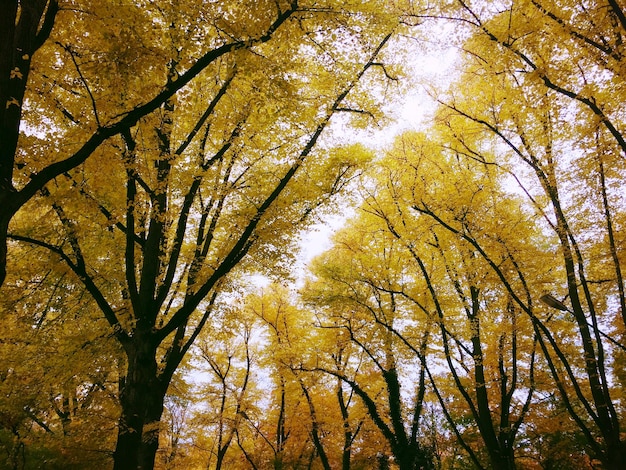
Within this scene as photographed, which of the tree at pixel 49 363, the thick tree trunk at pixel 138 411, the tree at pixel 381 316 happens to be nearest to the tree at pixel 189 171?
the thick tree trunk at pixel 138 411

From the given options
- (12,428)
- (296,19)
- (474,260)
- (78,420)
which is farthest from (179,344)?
(474,260)

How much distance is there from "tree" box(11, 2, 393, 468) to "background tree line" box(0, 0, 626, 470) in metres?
0.05

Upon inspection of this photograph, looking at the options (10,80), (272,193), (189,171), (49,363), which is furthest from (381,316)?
(10,80)

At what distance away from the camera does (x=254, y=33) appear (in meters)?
4.80

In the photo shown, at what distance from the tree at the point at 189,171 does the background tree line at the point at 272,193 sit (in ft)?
0.16

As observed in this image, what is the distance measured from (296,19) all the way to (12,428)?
32.9 ft

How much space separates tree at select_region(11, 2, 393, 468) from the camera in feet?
15.8

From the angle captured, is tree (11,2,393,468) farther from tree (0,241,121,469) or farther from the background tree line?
tree (0,241,121,469)

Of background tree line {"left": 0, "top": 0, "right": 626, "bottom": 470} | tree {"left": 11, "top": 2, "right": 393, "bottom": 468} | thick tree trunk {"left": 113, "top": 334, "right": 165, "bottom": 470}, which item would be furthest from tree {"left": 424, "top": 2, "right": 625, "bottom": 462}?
thick tree trunk {"left": 113, "top": 334, "right": 165, "bottom": 470}

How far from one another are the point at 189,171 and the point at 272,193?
4.92 ft

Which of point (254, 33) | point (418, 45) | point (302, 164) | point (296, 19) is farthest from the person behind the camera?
point (418, 45)

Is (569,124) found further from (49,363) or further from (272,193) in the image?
(49,363)

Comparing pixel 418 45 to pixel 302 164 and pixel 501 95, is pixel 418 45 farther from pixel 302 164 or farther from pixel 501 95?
pixel 302 164

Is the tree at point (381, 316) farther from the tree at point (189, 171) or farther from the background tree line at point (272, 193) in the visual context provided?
the tree at point (189, 171)
